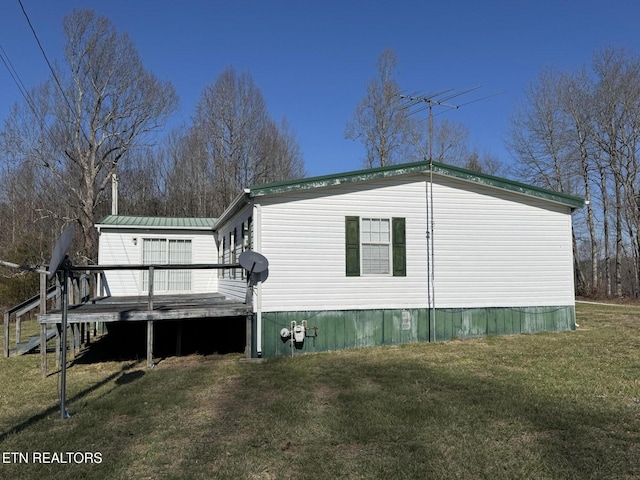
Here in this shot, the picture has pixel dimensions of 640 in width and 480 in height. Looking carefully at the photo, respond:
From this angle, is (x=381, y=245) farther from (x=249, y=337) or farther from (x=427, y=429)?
(x=427, y=429)

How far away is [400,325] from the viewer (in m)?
9.33

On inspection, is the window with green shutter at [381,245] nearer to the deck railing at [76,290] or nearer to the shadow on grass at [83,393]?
the deck railing at [76,290]

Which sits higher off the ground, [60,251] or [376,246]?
[376,246]

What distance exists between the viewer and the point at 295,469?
145 inches

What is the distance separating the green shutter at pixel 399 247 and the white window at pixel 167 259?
294 inches

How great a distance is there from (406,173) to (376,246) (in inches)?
65.2

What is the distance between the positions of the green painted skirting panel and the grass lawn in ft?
2.40

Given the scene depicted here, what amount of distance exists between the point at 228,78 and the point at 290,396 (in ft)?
76.2

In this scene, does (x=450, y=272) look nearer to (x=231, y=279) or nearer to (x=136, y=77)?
(x=231, y=279)

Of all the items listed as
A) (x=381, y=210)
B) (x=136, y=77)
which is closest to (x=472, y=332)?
(x=381, y=210)

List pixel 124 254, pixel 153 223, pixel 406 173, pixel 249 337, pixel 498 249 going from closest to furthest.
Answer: pixel 249 337, pixel 406 173, pixel 498 249, pixel 124 254, pixel 153 223

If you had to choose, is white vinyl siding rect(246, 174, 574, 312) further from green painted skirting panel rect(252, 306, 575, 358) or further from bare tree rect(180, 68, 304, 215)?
bare tree rect(180, 68, 304, 215)

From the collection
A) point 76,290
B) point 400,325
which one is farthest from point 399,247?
point 76,290

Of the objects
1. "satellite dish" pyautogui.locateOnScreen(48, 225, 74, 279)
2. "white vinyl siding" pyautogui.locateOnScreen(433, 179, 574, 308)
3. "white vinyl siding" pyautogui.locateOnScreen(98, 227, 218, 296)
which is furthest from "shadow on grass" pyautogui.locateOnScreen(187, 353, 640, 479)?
"white vinyl siding" pyautogui.locateOnScreen(98, 227, 218, 296)
